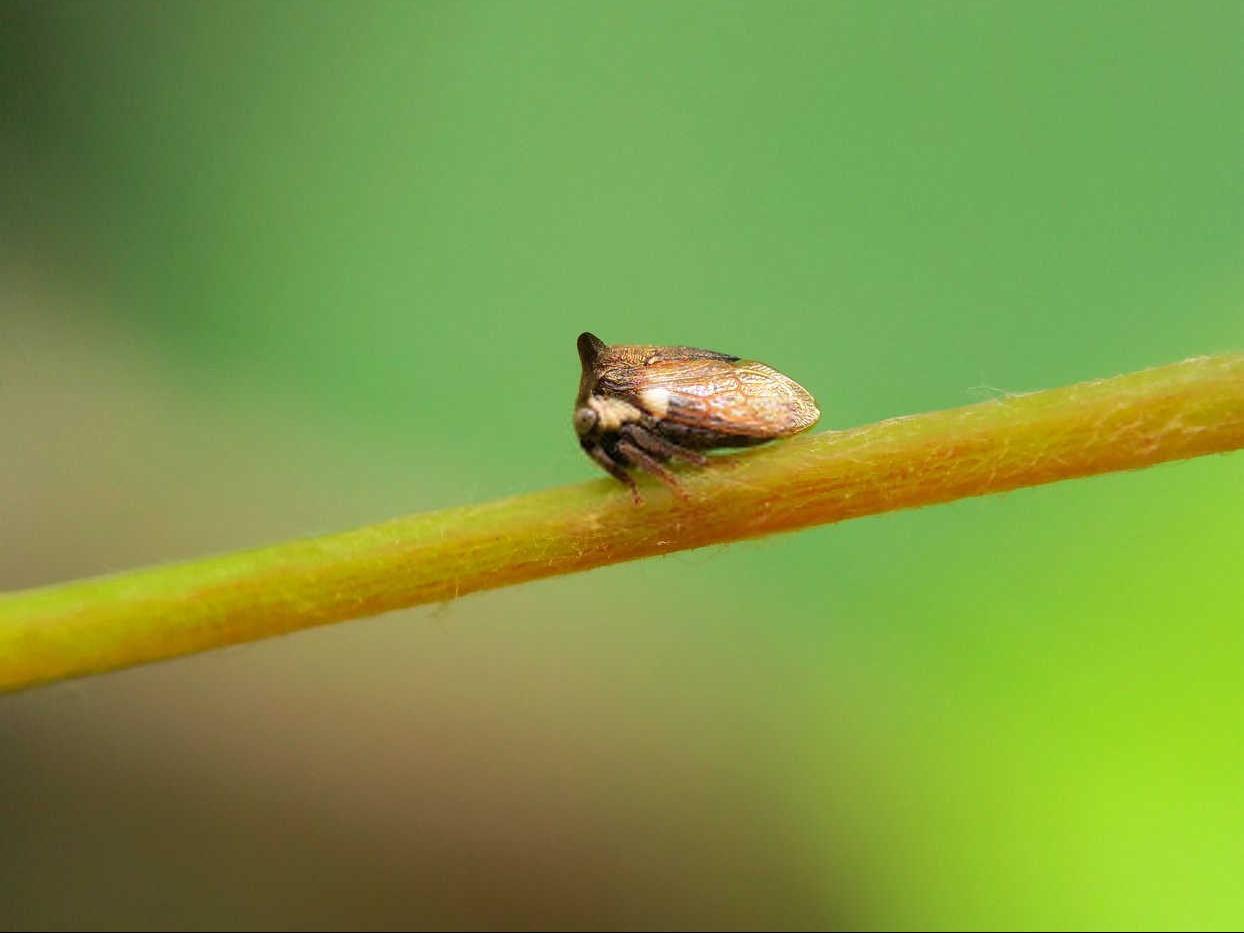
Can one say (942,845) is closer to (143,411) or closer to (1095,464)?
(1095,464)

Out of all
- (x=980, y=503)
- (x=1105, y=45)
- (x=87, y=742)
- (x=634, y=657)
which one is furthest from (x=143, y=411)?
(x=1105, y=45)

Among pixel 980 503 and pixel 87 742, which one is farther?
pixel 87 742

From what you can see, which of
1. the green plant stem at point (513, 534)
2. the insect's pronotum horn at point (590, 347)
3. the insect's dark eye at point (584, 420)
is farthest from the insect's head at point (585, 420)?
the green plant stem at point (513, 534)

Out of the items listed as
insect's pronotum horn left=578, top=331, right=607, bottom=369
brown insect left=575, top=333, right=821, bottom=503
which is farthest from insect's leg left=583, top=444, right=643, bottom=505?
insect's pronotum horn left=578, top=331, right=607, bottom=369

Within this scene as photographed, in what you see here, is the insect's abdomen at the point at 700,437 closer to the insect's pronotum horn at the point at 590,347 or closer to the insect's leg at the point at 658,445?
the insect's leg at the point at 658,445

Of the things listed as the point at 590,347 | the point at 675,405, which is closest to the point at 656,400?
the point at 675,405

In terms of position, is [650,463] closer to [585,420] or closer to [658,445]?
[658,445]
